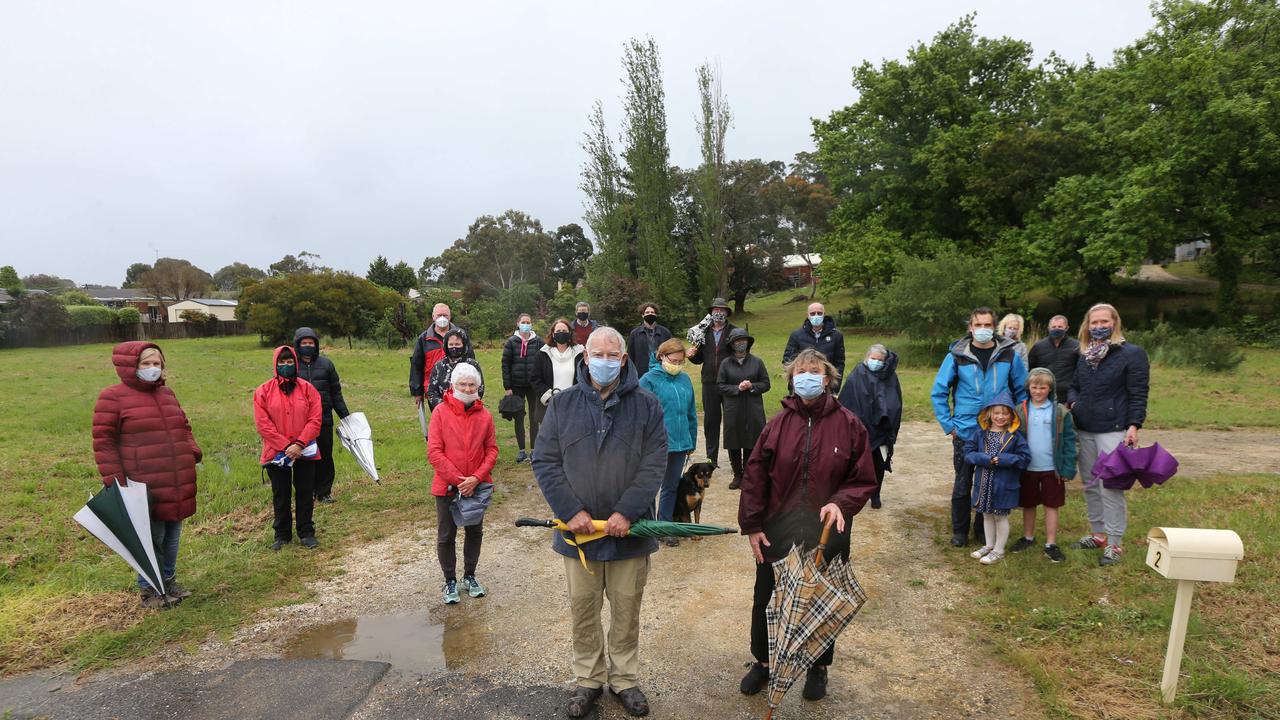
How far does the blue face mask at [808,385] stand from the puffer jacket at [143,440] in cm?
438

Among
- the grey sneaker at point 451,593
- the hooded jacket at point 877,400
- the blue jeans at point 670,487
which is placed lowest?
the grey sneaker at point 451,593

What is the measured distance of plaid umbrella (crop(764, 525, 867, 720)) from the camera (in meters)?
3.27

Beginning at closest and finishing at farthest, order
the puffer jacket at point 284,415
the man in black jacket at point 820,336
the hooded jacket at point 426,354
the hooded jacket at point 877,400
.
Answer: the puffer jacket at point 284,415
the hooded jacket at point 877,400
the man in black jacket at point 820,336
the hooded jacket at point 426,354

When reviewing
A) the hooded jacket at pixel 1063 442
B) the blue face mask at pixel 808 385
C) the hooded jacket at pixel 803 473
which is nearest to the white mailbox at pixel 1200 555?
the hooded jacket at pixel 803 473

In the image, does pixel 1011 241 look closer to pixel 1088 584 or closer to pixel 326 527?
pixel 1088 584

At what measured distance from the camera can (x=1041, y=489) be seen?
5.50 meters

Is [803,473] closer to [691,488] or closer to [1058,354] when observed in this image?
[691,488]

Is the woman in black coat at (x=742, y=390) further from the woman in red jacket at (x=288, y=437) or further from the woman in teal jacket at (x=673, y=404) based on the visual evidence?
the woman in red jacket at (x=288, y=437)

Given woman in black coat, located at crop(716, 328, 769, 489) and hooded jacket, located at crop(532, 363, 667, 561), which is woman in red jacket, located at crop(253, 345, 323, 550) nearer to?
hooded jacket, located at crop(532, 363, 667, 561)

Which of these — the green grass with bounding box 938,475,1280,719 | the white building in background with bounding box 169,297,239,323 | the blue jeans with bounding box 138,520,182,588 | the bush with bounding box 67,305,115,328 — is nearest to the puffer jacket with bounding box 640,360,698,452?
the green grass with bounding box 938,475,1280,719

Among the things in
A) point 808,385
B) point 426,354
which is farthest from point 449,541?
point 426,354

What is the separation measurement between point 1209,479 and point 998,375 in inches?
169

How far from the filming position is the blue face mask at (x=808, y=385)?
364 centimetres

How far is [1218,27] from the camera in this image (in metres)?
23.6
